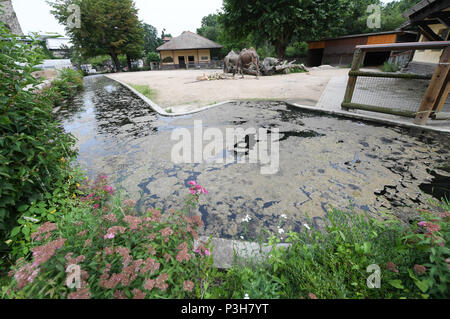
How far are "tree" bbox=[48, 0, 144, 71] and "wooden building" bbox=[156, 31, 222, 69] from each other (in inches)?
287

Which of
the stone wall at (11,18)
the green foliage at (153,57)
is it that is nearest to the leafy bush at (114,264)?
the stone wall at (11,18)

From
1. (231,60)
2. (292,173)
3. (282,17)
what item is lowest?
(292,173)

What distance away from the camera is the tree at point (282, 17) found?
18922 millimetres

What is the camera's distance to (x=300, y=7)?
1909 cm

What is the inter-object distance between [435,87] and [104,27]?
4553 cm

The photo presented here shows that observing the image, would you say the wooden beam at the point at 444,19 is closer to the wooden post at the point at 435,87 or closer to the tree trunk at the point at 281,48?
the wooden post at the point at 435,87

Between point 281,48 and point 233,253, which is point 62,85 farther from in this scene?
point 281,48

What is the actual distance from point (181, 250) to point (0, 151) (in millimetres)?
1767

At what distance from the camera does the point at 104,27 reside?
34.5 m

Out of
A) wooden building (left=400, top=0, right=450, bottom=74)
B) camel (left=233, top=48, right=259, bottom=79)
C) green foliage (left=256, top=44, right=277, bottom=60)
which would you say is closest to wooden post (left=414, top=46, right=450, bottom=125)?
wooden building (left=400, top=0, right=450, bottom=74)

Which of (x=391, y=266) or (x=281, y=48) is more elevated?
(x=281, y=48)

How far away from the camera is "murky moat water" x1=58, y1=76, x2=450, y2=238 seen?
2.62m

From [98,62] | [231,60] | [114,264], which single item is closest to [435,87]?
[114,264]

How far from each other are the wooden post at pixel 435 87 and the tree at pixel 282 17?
713 inches
